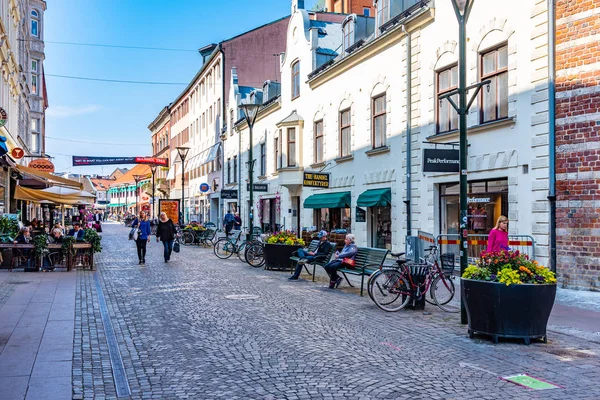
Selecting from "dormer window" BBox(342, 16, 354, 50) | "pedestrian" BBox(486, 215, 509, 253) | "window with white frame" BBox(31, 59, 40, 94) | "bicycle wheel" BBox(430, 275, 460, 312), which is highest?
"window with white frame" BBox(31, 59, 40, 94)

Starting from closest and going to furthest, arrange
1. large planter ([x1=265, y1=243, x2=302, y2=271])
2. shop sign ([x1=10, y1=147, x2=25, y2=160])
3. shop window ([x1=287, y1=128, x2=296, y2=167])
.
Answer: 1. large planter ([x1=265, y1=243, x2=302, y2=271])
2. shop sign ([x1=10, y1=147, x2=25, y2=160])
3. shop window ([x1=287, y1=128, x2=296, y2=167])

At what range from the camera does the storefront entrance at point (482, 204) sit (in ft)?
48.1

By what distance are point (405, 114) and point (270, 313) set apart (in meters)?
11.0

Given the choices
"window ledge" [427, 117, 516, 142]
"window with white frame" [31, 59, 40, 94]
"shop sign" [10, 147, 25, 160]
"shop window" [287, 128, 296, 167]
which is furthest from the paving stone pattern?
"window with white frame" [31, 59, 40, 94]

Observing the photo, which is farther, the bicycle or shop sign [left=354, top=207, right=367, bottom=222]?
shop sign [left=354, top=207, right=367, bottom=222]

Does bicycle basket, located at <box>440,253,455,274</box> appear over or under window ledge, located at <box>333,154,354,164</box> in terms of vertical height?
under

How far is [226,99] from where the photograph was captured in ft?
148

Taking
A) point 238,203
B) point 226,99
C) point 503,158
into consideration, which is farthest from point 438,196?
point 226,99

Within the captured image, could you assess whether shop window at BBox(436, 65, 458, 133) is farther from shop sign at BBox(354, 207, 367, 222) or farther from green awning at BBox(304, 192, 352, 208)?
green awning at BBox(304, 192, 352, 208)

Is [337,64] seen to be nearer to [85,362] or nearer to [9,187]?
[9,187]

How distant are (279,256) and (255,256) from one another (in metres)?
1.41

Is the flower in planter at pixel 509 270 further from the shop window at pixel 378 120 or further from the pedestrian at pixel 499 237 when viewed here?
the shop window at pixel 378 120

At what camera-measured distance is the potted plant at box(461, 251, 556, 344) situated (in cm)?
746

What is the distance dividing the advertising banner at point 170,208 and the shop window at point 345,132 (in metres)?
15.5
